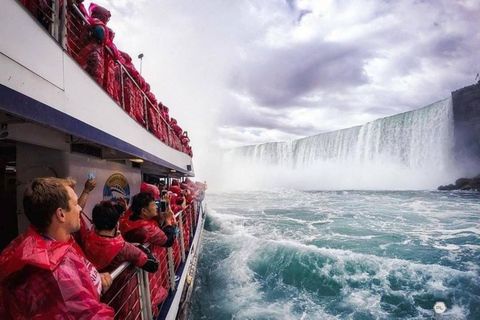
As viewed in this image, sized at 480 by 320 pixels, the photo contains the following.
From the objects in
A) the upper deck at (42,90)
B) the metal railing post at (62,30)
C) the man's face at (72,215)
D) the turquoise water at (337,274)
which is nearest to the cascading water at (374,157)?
the turquoise water at (337,274)

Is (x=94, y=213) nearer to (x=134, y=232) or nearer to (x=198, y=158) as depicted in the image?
(x=134, y=232)

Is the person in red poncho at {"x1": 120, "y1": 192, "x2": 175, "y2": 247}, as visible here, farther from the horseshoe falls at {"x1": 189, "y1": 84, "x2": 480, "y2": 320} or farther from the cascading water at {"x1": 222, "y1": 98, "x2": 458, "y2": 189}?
the cascading water at {"x1": 222, "y1": 98, "x2": 458, "y2": 189}

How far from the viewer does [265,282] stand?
23.9ft

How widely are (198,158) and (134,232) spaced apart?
52002 millimetres

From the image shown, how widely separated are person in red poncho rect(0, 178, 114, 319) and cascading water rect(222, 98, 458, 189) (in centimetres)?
4970

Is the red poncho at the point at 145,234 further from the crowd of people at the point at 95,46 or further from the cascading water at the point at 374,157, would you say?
the cascading water at the point at 374,157

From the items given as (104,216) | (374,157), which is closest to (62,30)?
(104,216)

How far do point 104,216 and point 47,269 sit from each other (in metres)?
1.03

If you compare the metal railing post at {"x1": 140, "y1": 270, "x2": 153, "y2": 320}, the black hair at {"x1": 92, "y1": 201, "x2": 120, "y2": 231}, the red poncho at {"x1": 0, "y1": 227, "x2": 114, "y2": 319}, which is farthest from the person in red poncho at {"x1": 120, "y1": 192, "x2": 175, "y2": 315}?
the red poncho at {"x1": 0, "y1": 227, "x2": 114, "y2": 319}

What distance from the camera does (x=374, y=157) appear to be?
4706 cm

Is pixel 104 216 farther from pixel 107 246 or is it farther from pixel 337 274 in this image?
pixel 337 274

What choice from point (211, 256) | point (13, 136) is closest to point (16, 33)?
point (13, 136)

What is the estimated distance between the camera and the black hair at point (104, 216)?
212cm

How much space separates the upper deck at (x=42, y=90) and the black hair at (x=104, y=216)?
2.28 ft
